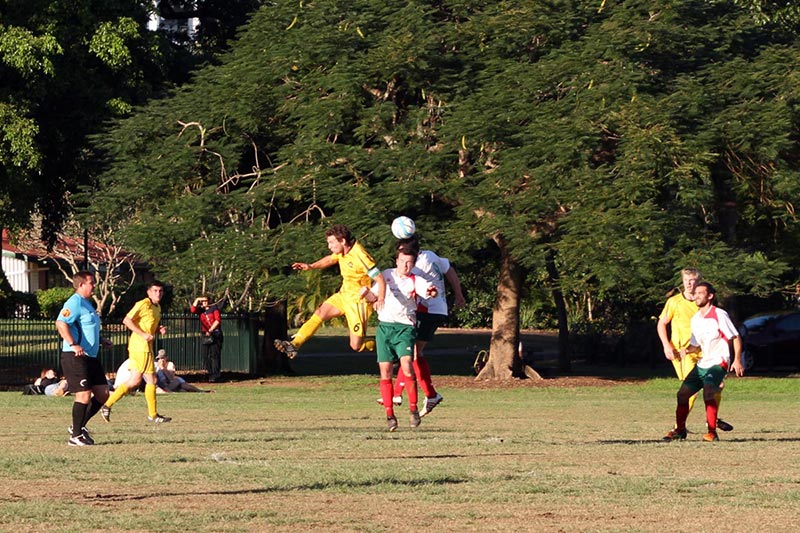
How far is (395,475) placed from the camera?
11.9 metres

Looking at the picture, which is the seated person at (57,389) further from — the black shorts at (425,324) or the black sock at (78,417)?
the black shorts at (425,324)

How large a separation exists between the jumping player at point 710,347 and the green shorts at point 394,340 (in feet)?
9.68

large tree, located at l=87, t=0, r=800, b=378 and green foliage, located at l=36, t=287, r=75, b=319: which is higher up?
large tree, located at l=87, t=0, r=800, b=378

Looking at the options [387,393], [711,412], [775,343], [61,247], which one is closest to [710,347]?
[711,412]

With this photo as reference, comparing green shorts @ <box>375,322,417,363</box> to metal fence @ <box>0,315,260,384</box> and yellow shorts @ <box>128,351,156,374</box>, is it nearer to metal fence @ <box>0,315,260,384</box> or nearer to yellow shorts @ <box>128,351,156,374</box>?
yellow shorts @ <box>128,351,156,374</box>

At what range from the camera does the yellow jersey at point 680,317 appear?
16781mm

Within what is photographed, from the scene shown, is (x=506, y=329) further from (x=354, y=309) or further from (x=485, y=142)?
(x=354, y=309)

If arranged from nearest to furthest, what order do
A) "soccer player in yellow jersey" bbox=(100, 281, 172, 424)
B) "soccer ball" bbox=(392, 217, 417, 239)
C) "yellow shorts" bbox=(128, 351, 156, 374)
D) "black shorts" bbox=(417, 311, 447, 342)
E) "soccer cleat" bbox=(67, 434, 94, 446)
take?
1. "soccer cleat" bbox=(67, 434, 94, 446)
2. "soccer ball" bbox=(392, 217, 417, 239)
3. "black shorts" bbox=(417, 311, 447, 342)
4. "soccer player in yellow jersey" bbox=(100, 281, 172, 424)
5. "yellow shorts" bbox=(128, 351, 156, 374)

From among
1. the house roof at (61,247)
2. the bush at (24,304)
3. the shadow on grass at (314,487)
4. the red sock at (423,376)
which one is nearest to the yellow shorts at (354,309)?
the red sock at (423,376)

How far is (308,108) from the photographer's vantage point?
32.4 metres

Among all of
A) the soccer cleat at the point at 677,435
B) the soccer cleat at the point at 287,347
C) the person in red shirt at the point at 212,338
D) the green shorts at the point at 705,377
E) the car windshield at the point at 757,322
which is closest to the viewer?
the green shorts at the point at 705,377

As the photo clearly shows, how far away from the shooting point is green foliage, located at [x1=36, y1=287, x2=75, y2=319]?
65.4 m

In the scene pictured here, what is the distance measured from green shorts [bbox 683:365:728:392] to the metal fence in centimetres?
2387

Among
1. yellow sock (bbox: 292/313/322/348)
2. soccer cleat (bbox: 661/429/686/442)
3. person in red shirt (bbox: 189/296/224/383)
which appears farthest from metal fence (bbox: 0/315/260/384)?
soccer cleat (bbox: 661/429/686/442)
